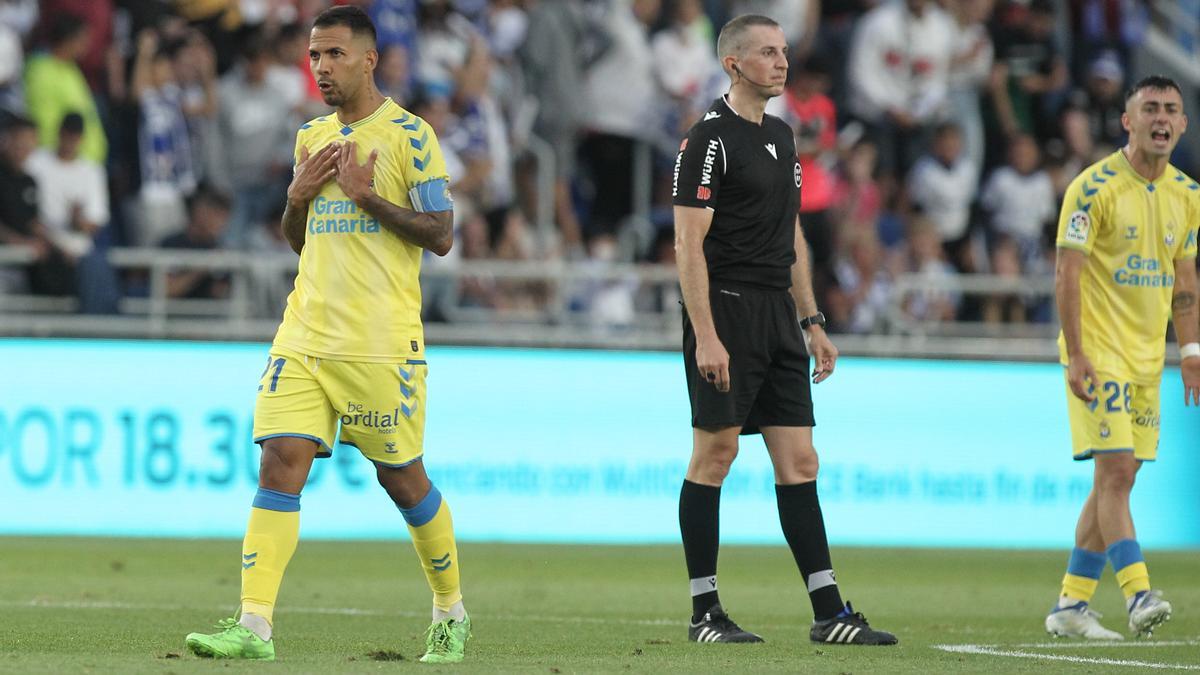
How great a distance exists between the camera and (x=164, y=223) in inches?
650

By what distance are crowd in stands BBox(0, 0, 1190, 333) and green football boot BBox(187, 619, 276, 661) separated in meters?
9.05

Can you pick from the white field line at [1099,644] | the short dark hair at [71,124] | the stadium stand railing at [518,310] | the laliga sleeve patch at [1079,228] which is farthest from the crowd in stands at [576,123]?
the white field line at [1099,644]

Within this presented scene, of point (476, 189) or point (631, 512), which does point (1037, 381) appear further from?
point (476, 189)

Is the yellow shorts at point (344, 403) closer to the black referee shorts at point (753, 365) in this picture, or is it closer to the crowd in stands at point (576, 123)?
the black referee shorts at point (753, 365)

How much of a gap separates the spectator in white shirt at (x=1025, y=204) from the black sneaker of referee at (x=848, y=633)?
38.3 feet

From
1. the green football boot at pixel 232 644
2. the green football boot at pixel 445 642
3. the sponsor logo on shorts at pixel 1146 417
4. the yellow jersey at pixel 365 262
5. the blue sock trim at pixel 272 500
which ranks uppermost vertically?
the yellow jersey at pixel 365 262

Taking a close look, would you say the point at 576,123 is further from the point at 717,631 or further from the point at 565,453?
the point at 717,631

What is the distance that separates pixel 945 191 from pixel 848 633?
11611mm

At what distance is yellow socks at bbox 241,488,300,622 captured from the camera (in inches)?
272

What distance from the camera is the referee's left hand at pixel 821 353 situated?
8.41 metres

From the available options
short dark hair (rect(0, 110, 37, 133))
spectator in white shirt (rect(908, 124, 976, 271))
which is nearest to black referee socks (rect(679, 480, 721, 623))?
short dark hair (rect(0, 110, 37, 133))

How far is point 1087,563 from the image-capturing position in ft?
30.9

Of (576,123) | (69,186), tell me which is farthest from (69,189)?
(576,123)

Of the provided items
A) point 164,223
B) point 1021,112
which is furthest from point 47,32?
point 1021,112
